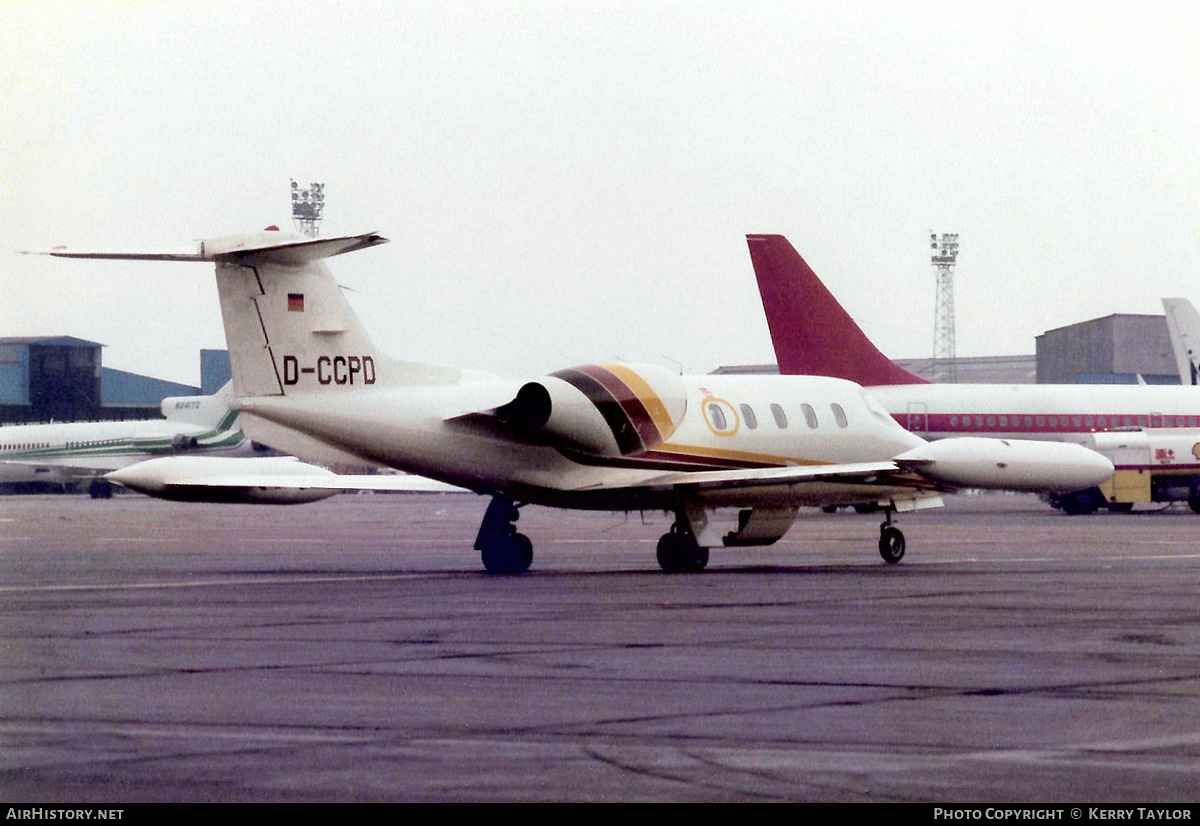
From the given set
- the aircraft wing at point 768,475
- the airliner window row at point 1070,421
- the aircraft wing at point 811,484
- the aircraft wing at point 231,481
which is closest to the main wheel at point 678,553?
the aircraft wing at point 811,484

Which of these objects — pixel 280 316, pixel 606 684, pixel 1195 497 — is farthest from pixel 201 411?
pixel 606 684

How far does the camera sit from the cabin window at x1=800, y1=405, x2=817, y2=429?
1057 inches

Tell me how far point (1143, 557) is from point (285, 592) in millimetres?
13455

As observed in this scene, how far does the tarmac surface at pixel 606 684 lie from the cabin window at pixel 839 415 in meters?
2.83

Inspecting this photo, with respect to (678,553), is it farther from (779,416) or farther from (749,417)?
(779,416)

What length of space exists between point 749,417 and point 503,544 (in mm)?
3983

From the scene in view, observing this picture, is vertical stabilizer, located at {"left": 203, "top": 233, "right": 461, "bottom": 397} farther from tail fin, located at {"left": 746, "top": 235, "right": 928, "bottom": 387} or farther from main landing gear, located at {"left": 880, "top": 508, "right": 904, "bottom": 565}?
tail fin, located at {"left": 746, "top": 235, "right": 928, "bottom": 387}

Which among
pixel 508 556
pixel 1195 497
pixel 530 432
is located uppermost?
pixel 530 432

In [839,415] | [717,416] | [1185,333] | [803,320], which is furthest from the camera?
[1185,333]

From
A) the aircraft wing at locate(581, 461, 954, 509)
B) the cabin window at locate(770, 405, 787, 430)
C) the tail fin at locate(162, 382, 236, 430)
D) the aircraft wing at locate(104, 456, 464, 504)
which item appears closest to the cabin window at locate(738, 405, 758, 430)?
the cabin window at locate(770, 405, 787, 430)

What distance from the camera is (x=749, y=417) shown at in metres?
26.1

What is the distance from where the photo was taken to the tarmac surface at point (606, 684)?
8188 millimetres
